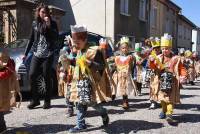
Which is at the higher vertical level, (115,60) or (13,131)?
(115,60)

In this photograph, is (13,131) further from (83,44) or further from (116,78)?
(116,78)

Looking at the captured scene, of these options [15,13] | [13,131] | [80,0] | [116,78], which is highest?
[80,0]

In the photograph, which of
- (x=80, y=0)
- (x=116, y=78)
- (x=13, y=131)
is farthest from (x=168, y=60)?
(x=80, y=0)

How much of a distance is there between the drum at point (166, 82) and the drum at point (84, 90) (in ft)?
5.44

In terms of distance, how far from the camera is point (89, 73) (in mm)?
6828

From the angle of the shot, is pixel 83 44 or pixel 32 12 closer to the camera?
pixel 83 44

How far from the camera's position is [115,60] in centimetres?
970

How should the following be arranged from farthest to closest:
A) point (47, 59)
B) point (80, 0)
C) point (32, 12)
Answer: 1. point (80, 0)
2. point (32, 12)
3. point (47, 59)

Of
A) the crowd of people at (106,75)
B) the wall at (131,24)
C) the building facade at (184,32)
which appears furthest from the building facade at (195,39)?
the crowd of people at (106,75)

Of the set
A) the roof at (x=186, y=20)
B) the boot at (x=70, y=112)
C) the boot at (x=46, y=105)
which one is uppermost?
the roof at (x=186, y=20)

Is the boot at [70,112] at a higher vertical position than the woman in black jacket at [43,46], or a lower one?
lower

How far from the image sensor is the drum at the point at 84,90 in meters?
6.71

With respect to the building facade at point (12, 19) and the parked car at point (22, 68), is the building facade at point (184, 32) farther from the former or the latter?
the parked car at point (22, 68)

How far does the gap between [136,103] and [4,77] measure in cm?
456
